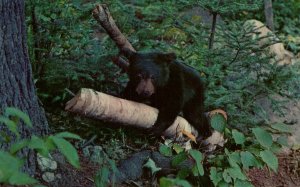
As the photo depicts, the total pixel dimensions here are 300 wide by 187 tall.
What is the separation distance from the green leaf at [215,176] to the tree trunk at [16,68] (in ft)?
5.51

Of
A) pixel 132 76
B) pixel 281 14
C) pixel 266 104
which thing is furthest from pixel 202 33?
pixel 281 14

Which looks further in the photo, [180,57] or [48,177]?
[180,57]

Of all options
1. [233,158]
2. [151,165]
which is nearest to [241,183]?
[233,158]

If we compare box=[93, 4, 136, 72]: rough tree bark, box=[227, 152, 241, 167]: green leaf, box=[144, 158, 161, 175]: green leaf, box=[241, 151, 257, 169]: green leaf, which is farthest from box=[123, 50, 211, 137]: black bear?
box=[241, 151, 257, 169]: green leaf

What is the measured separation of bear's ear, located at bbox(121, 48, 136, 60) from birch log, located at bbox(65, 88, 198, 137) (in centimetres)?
57

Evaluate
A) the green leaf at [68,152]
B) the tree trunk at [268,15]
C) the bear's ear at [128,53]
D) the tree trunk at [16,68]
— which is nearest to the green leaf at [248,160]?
the bear's ear at [128,53]

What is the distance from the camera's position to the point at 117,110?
14.5ft

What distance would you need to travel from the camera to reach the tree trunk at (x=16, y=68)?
3736mm

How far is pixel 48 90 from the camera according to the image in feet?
17.4

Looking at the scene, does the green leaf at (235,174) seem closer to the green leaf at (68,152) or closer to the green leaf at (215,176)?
the green leaf at (215,176)

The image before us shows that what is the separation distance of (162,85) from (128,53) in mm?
465

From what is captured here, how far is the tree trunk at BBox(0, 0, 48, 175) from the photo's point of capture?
3.74 meters

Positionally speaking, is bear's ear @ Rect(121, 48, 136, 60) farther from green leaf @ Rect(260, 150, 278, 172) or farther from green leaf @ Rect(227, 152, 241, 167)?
green leaf @ Rect(260, 150, 278, 172)

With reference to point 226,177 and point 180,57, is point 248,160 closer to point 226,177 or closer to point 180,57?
point 226,177
